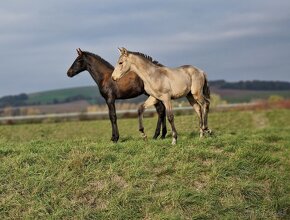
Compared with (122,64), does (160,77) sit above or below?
below

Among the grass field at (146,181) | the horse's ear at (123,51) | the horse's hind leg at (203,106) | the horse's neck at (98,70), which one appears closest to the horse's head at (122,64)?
the horse's ear at (123,51)

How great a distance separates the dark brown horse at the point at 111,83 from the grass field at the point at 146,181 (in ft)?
6.56

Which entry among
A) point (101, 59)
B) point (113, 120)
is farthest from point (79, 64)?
point (113, 120)

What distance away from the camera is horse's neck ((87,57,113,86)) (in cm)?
1491

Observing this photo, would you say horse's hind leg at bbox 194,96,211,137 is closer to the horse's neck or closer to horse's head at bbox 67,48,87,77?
the horse's neck

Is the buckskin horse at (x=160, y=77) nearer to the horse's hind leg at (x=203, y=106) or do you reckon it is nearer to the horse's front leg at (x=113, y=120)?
the horse's hind leg at (x=203, y=106)

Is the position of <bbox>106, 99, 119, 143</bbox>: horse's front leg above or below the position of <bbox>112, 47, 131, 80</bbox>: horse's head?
below

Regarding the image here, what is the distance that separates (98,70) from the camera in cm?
1502

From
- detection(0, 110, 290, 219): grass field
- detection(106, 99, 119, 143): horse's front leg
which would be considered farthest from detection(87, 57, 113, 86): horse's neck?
detection(0, 110, 290, 219): grass field

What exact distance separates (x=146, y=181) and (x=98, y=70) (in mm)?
4933

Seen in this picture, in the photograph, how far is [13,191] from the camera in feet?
34.4

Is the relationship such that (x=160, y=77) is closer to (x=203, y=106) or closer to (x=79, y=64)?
(x=203, y=106)

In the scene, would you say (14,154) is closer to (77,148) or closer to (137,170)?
(77,148)

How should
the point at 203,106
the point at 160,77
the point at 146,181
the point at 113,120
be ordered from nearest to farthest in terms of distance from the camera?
1. the point at 146,181
2. the point at 160,77
3. the point at 203,106
4. the point at 113,120
